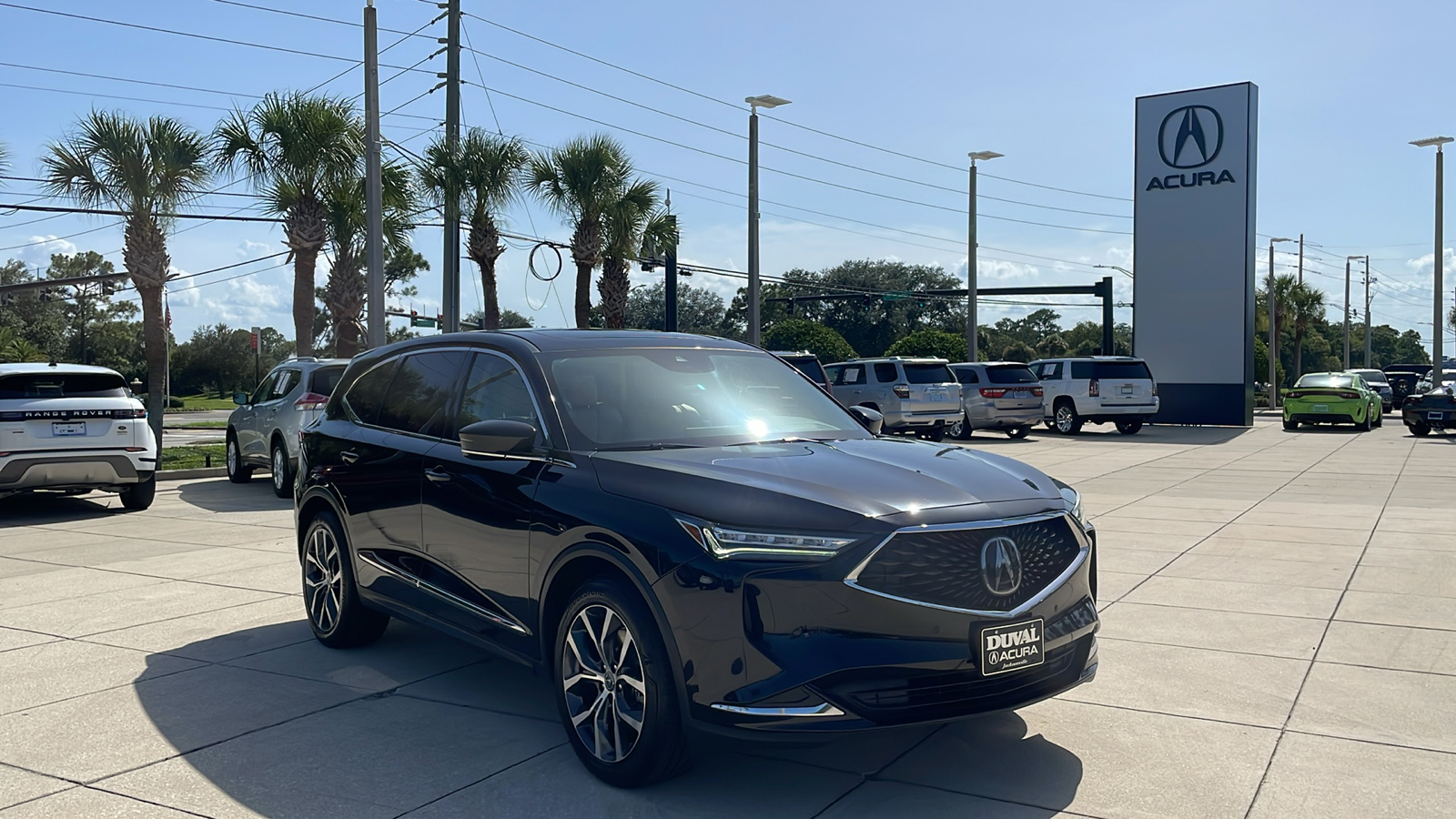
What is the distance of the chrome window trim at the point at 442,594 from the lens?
489 centimetres

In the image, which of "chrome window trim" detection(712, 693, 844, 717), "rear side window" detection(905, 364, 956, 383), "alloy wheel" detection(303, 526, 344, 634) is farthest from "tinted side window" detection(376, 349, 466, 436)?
"rear side window" detection(905, 364, 956, 383)

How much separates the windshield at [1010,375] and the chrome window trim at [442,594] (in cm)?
2131

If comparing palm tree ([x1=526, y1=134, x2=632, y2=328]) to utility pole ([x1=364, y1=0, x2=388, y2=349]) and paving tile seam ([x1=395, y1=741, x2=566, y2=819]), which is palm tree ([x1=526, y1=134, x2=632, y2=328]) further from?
paving tile seam ([x1=395, y1=741, x2=566, y2=819])

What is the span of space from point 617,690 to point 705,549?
74 centimetres

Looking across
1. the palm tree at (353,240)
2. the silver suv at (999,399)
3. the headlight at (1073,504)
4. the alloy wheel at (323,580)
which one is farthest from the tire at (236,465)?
the silver suv at (999,399)

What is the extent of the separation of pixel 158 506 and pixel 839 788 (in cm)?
1141

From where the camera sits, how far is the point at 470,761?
4586 millimetres

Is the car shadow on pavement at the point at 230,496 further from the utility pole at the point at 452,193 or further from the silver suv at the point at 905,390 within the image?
the silver suv at the point at 905,390

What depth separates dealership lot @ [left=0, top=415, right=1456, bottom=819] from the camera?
4.18m

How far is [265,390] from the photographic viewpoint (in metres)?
15.2

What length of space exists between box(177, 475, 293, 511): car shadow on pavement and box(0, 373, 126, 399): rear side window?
1.70 metres

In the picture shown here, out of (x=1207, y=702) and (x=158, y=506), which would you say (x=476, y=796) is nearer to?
(x=1207, y=702)

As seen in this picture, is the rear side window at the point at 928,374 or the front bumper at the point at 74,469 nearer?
the front bumper at the point at 74,469

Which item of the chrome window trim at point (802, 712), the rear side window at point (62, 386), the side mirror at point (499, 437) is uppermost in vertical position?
the rear side window at point (62, 386)
